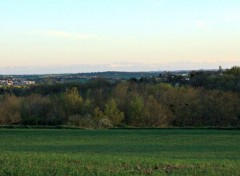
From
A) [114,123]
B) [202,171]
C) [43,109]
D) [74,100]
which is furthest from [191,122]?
[202,171]

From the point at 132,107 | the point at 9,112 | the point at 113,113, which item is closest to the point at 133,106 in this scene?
the point at 132,107

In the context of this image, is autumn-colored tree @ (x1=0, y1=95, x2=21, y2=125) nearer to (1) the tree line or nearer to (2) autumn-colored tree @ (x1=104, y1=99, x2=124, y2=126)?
(1) the tree line

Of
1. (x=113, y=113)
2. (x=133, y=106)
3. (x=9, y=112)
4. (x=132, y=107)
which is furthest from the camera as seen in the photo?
(x=132, y=107)

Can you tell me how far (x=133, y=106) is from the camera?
7712cm

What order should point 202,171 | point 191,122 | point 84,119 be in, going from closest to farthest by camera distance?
point 202,171 → point 84,119 → point 191,122

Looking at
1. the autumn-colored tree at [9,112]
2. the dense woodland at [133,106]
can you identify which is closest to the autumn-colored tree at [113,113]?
the dense woodland at [133,106]

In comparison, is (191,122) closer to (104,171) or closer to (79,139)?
(79,139)

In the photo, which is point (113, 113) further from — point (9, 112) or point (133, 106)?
point (9, 112)

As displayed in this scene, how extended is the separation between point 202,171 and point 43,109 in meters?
66.5

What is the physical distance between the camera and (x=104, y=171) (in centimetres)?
1202

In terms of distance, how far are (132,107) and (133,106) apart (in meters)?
0.27

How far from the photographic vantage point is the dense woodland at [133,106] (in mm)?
74312

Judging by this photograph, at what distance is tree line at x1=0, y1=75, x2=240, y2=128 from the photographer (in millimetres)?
74312

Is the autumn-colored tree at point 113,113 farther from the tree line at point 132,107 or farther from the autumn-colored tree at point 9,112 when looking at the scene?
the autumn-colored tree at point 9,112
